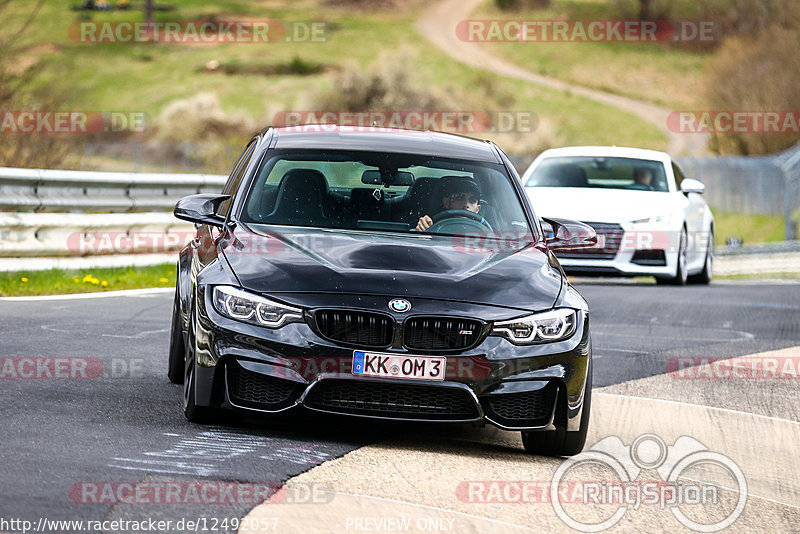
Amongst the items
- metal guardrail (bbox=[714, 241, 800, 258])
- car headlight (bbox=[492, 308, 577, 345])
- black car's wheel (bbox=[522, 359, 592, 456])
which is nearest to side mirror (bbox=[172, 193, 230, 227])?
car headlight (bbox=[492, 308, 577, 345])

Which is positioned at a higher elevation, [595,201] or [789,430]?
[595,201]

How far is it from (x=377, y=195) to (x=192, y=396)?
1.60m

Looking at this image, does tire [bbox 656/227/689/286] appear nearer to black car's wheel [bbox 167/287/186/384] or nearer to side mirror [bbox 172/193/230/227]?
black car's wheel [bbox 167/287/186/384]

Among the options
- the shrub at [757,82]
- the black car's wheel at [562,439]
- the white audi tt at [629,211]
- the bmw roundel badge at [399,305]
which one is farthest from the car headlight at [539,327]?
the shrub at [757,82]

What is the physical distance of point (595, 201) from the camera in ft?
57.2

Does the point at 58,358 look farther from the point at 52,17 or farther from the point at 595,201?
the point at 52,17

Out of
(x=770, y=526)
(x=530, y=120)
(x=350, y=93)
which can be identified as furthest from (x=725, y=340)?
(x=530, y=120)

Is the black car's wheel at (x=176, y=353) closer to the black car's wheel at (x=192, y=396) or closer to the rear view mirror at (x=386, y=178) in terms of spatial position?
the black car's wheel at (x=192, y=396)

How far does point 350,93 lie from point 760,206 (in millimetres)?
32568

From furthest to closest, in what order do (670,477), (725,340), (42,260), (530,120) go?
1. (530,120)
2. (42,260)
3. (725,340)
4. (670,477)

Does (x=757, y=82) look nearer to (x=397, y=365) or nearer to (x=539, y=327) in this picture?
(x=539, y=327)

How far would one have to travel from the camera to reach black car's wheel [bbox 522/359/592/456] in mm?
6762

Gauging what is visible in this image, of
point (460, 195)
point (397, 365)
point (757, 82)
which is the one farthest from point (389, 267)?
point (757, 82)

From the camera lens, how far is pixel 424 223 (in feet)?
24.8
